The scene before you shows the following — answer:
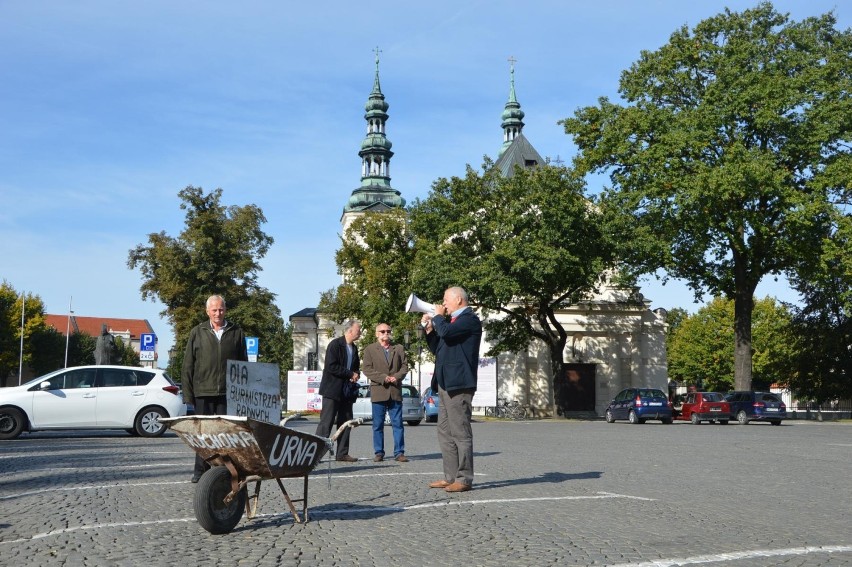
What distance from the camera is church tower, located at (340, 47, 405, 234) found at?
92.5 meters

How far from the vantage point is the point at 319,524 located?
7.57m

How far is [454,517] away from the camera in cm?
803

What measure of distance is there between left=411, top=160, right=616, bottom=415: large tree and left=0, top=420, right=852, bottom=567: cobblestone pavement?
1117 inches

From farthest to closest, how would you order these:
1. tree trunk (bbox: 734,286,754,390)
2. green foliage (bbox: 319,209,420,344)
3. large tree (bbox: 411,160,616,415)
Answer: green foliage (bbox: 319,209,420,344), large tree (bbox: 411,160,616,415), tree trunk (bbox: 734,286,754,390)

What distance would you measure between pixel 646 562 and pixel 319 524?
2.74 m

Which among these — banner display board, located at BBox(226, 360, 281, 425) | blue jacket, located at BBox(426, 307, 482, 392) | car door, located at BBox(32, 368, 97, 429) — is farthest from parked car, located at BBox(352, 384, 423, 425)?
banner display board, located at BBox(226, 360, 281, 425)

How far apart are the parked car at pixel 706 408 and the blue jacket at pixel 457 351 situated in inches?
1301

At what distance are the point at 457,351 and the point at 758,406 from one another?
3277 cm

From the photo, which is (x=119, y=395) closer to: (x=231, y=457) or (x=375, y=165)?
(x=231, y=457)

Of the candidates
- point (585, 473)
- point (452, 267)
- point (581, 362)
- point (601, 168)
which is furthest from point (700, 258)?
point (585, 473)

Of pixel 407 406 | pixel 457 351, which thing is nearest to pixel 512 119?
pixel 407 406

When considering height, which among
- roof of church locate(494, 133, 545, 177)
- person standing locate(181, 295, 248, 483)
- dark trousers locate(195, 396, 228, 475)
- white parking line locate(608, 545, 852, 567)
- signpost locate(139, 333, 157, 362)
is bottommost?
white parking line locate(608, 545, 852, 567)

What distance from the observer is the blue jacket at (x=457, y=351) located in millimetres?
9836

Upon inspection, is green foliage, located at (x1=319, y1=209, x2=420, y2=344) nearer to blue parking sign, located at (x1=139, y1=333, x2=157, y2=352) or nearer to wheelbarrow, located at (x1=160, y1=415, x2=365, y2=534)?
blue parking sign, located at (x1=139, y1=333, x2=157, y2=352)
